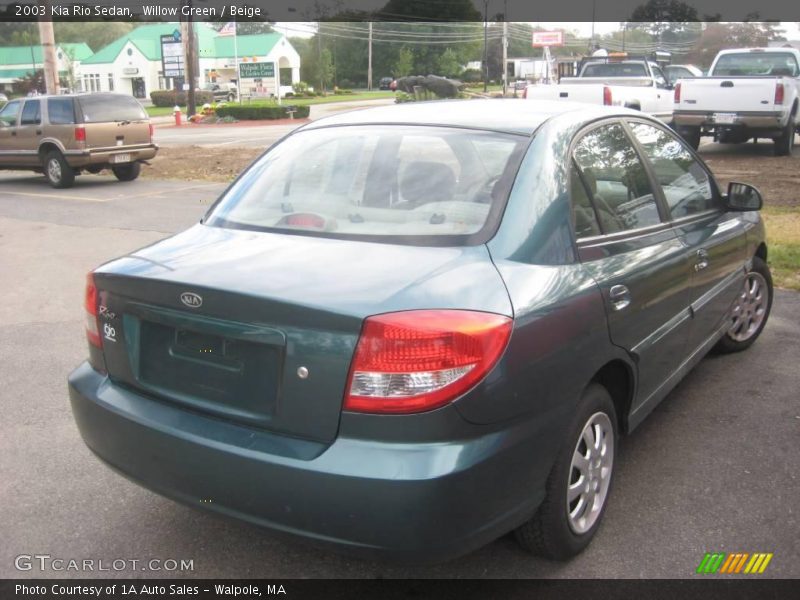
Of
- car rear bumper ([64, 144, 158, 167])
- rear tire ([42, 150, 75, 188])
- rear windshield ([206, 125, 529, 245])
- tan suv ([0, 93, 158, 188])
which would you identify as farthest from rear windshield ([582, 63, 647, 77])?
rear windshield ([206, 125, 529, 245])

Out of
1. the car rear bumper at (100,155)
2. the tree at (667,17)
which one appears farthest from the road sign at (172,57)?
the tree at (667,17)

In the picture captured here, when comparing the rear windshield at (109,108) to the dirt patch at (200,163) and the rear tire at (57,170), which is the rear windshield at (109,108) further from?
the dirt patch at (200,163)

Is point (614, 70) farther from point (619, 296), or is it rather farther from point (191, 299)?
point (191, 299)

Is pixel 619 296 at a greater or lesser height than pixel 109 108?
lesser

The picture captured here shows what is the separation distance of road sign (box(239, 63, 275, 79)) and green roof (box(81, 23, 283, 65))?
150ft

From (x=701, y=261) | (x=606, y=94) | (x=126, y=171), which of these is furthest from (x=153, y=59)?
(x=701, y=261)

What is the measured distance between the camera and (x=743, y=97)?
50.5 feet

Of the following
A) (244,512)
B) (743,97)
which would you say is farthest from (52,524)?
(743,97)

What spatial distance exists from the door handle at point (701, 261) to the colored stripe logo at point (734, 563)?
55.9 inches

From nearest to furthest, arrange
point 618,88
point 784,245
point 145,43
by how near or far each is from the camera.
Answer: point 784,245, point 618,88, point 145,43

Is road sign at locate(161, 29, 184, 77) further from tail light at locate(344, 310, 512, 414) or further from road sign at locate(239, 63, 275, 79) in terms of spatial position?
tail light at locate(344, 310, 512, 414)

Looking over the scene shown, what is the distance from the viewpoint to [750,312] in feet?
17.1

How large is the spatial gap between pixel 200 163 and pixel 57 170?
3.73m

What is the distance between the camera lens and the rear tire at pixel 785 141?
16098mm
